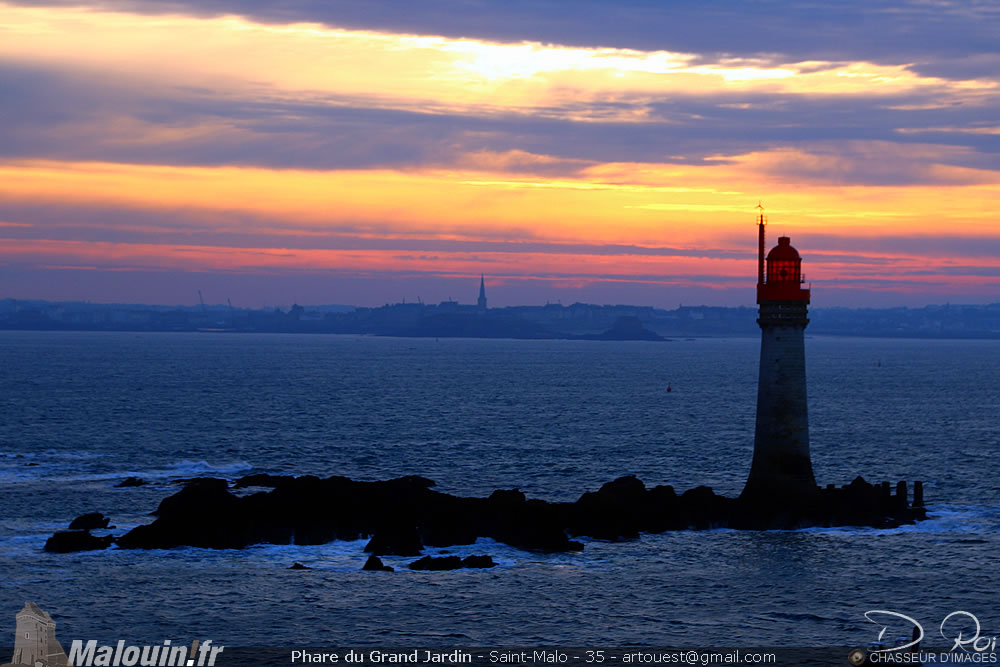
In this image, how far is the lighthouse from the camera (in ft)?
141

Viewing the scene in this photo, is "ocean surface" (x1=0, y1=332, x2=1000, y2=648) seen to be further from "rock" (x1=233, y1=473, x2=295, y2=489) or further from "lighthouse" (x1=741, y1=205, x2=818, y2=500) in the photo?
"rock" (x1=233, y1=473, x2=295, y2=489)

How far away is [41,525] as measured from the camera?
142ft

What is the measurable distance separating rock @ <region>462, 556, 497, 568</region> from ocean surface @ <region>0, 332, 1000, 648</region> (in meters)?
0.57

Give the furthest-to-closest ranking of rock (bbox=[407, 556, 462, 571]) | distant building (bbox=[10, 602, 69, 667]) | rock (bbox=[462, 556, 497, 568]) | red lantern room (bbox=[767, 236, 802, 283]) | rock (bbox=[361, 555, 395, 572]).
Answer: red lantern room (bbox=[767, 236, 802, 283]) → rock (bbox=[462, 556, 497, 568]) → rock (bbox=[407, 556, 462, 571]) → rock (bbox=[361, 555, 395, 572]) → distant building (bbox=[10, 602, 69, 667])

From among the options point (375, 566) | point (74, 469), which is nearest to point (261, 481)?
point (74, 469)

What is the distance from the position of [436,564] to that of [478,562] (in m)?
1.36

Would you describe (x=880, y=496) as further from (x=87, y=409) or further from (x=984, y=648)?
(x=87, y=409)

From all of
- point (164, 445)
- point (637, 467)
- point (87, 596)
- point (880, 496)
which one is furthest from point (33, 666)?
point (164, 445)

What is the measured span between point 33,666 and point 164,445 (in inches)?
1930

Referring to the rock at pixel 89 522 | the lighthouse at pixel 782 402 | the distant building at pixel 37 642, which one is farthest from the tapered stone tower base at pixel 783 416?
the distant building at pixel 37 642

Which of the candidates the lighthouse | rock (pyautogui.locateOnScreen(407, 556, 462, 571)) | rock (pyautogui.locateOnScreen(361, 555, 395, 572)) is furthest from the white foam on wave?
the lighthouse

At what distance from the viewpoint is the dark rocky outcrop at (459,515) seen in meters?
39.7

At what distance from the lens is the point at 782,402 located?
4303cm

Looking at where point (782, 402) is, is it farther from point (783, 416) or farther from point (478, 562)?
point (478, 562)
